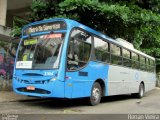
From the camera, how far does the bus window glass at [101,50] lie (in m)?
11.4

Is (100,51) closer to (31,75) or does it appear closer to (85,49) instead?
(85,49)

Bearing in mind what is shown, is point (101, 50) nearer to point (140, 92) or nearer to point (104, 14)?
point (104, 14)

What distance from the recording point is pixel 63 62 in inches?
372

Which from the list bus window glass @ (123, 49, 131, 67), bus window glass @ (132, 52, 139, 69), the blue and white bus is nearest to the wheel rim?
the blue and white bus

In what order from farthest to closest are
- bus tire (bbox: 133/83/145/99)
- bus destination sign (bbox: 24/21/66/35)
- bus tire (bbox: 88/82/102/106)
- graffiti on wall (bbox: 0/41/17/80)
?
bus tire (bbox: 133/83/145/99)
graffiti on wall (bbox: 0/41/17/80)
bus tire (bbox: 88/82/102/106)
bus destination sign (bbox: 24/21/66/35)

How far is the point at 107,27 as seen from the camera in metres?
15.7

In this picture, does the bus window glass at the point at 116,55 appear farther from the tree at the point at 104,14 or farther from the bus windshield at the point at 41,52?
the bus windshield at the point at 41,52

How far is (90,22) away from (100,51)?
3.73 m

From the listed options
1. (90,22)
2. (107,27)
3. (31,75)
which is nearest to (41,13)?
(90,22)

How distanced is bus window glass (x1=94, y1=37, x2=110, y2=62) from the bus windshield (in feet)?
6.79

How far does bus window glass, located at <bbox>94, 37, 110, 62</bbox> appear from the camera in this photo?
11445mm

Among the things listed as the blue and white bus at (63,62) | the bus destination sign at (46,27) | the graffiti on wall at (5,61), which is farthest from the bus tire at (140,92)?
the bus destination sign at (46,27)

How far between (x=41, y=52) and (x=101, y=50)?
2.91m

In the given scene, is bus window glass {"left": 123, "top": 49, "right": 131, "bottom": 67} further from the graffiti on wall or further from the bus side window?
the graffiti on wall
